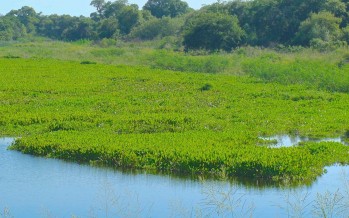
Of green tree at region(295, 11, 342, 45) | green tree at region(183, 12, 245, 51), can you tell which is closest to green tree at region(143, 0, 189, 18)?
green tree at region(183, 12, 245, 51)

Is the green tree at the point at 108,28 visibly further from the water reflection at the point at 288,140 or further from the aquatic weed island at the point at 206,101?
the water reflection at the point at 288,140

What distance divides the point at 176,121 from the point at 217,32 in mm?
24430

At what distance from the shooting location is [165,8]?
264ft

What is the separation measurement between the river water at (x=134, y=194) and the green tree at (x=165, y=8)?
67.8m

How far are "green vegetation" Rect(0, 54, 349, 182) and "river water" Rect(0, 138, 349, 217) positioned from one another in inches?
20.2

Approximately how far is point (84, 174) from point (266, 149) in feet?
12.8

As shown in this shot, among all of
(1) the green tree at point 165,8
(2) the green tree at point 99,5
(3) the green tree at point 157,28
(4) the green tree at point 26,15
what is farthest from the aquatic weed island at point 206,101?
(4) the green tree at point 26,15

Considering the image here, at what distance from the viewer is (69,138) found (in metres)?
14.9

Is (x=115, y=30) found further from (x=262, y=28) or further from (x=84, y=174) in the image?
(x=84, y=174)

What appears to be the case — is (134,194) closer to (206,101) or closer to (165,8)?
(206,101)

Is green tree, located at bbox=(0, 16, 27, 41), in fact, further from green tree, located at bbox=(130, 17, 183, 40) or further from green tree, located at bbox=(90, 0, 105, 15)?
green tree, located at bbox=(130, 17, 183, 40)

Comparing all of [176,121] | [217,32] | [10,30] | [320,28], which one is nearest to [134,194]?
[176,121]

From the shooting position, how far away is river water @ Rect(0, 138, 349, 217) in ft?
32.8

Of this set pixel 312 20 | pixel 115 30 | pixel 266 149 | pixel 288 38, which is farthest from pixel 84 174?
pixel 115 30
